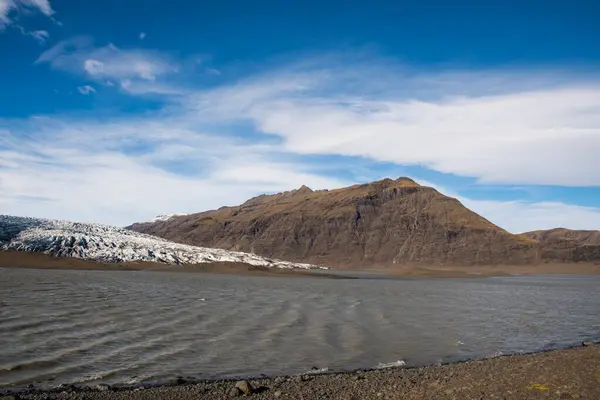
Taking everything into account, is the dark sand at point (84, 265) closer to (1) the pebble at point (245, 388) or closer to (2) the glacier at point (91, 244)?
(2) the glacier at point (91, 244)

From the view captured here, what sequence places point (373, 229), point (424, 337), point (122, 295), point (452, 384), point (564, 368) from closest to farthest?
point (452, 384), point (564, 368), point (424, 337), point (122, 295), point (373, 229)

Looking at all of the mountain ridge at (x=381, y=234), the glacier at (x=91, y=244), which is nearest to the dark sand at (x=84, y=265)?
the glacier at (x=91, y=244)

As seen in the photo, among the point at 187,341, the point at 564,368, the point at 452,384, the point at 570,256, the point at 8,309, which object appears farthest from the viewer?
the point at 570,256

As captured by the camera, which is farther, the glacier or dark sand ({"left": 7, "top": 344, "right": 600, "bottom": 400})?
the glacier

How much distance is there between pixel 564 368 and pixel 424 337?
24.6 feet

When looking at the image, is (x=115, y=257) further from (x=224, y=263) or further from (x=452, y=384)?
(x=452, y=384)

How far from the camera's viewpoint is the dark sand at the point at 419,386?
30.6 feet

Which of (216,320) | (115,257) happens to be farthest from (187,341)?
(115,257)

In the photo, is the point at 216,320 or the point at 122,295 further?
the point at 122,295

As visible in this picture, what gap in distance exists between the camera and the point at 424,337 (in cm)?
1823

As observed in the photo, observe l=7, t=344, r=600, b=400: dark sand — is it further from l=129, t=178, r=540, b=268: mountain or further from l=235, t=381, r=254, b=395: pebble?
l=129, t=178, r=540, b=268: mountain

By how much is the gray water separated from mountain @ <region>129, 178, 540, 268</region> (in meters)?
130

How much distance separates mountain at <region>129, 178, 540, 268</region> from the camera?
157000 millimetres

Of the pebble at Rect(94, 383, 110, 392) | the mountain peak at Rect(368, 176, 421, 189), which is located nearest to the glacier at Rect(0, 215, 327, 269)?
the pebble at Rect(94, 383, 110, 392)
